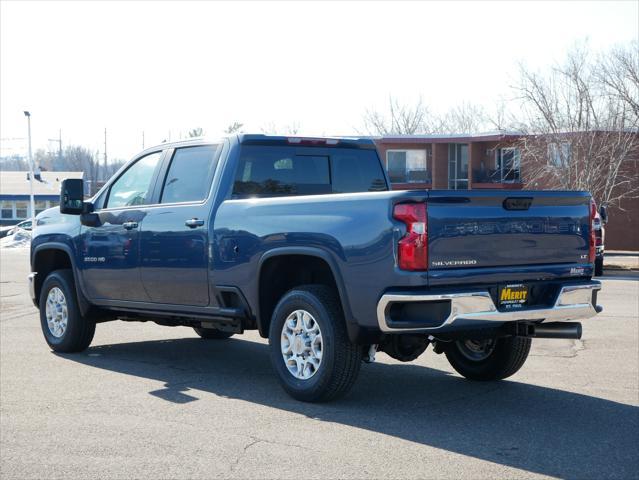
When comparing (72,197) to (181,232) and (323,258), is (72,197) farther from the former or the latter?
(323,258)

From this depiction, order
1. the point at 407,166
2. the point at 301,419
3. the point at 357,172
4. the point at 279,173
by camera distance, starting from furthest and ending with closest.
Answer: the point at 407,166
the point at 357,172
the point at 279,173
the point at 301,419

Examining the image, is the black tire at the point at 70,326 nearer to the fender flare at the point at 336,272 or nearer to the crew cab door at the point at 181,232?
the crew cab door at the point at 181,232

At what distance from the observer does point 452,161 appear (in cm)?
5428

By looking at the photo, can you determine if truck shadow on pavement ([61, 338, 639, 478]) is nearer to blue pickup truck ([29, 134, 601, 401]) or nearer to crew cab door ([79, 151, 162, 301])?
blue pickup truck ([29, 134, 601, 401])

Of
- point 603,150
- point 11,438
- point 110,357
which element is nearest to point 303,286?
point 11,438

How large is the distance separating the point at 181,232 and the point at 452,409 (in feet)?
9.50

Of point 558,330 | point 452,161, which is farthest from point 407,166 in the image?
point 558,330

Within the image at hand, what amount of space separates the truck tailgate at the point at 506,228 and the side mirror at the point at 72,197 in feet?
14.5

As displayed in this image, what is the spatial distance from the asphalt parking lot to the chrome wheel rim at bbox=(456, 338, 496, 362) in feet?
0.79

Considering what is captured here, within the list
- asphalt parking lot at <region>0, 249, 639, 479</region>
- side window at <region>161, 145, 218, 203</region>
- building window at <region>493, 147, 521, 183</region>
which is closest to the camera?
asphalt parking lot at <region>0, 249, 639, 479</region>

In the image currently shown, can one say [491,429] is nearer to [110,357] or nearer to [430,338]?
[430,338]

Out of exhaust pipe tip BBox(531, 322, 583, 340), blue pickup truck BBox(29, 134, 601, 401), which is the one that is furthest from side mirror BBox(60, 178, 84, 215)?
exhaust pipe tip BBox(531, 322, 583, 340)

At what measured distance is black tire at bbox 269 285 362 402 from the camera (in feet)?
22.8

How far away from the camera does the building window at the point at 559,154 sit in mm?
36594
